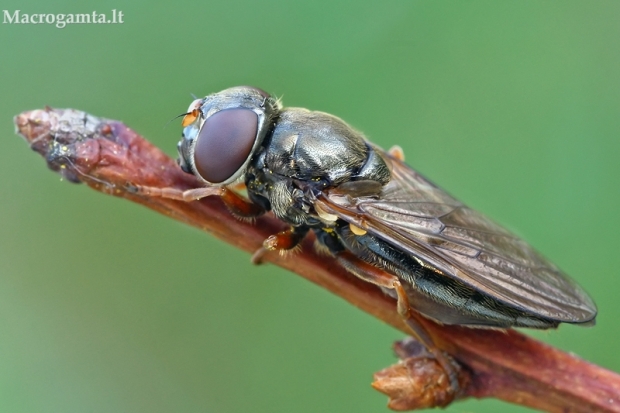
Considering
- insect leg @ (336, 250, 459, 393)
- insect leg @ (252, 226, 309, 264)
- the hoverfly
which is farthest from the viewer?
the hoverfly

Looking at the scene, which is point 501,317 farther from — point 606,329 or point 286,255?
point 606,329

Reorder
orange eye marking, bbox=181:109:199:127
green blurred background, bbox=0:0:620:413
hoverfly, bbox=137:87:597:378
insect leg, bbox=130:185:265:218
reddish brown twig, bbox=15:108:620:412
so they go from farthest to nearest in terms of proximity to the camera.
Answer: green blurred background, bbox=0:0:620:413
orange eye marking, bbox=181:109:199:127
hoverfly, bbox=137:87:597:378
insect leg, bbox=130:185:265:218
reddish brown twig, bbox=15:108:620:412

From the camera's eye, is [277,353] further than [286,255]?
Yes

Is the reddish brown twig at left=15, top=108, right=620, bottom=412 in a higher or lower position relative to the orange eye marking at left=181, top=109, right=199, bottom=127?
lower

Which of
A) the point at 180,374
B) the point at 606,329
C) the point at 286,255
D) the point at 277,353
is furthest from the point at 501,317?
the point at 180,374

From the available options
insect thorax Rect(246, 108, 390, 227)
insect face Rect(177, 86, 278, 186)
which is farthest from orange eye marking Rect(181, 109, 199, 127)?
insect thorax Rect(246, 108, 390, 227)

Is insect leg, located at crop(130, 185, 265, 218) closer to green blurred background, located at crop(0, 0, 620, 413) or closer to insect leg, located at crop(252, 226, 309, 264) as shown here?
insect leg, located at crop(252, 226, 309, 264)

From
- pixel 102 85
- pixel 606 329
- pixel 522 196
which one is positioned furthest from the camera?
pixel 102 85

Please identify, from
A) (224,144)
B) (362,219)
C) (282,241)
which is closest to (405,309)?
(362,219)
